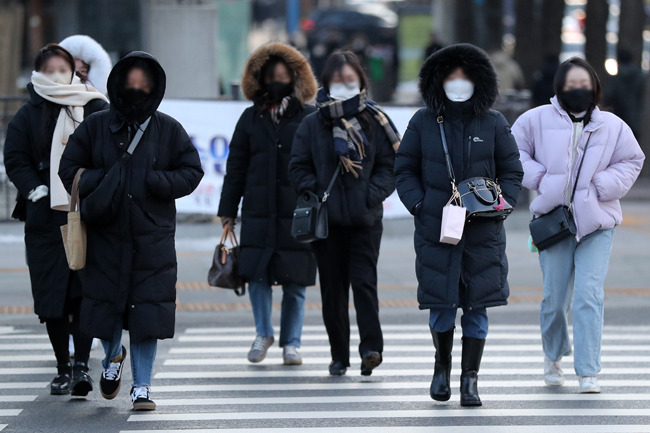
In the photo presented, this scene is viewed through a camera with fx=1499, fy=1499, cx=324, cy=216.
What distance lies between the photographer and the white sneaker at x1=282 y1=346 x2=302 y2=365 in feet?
29.6

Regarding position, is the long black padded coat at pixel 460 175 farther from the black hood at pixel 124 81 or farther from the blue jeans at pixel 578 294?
the black hood at pixel 124 81

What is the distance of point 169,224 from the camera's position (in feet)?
24.9

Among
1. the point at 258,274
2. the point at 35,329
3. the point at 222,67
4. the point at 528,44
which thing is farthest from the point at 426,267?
the point at 528,44

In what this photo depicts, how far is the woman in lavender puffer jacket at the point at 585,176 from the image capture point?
316 inches

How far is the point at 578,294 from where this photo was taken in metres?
8.08

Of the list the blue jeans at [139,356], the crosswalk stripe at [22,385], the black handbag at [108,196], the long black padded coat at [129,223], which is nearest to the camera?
the black handbag at [108,196]

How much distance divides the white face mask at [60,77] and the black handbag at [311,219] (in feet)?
4.77

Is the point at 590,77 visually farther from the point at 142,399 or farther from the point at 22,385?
the point at 22,385

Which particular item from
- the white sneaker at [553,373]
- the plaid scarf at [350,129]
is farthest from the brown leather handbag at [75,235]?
the white sneaker at [553,373]

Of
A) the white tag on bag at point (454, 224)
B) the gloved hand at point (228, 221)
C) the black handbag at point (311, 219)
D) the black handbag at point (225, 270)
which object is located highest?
the white tag on bag at point (454, 224)

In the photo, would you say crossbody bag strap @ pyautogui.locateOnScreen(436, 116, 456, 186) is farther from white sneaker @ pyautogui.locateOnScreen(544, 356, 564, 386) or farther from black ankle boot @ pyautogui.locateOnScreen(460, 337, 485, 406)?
white sneaker @ pyautogui.locateOnScreen(544, 356, 564, 386)

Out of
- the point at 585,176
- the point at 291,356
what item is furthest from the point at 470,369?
the point at 291,356

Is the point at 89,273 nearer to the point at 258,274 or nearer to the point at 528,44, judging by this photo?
the point at 258,274

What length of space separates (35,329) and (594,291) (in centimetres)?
414
